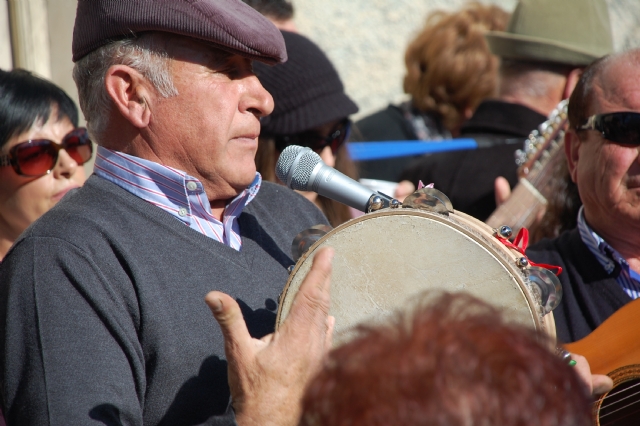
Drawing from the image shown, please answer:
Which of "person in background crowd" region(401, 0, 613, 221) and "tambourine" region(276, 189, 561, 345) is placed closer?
"tambourine" region(276, 189, 561, 345)

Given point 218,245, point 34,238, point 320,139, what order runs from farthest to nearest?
point 320,139 → point 218,245 → point 34,238

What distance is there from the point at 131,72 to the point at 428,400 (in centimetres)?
144

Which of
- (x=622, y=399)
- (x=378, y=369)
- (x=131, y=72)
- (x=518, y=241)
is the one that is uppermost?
(x=378, y=369)

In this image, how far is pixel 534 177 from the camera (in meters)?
A: 3.52

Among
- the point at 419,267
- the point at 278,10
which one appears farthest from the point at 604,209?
the point at 278,10

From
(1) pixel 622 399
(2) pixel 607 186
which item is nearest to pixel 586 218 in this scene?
(2) pixel 607 186

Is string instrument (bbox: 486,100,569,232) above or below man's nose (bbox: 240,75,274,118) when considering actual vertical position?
below

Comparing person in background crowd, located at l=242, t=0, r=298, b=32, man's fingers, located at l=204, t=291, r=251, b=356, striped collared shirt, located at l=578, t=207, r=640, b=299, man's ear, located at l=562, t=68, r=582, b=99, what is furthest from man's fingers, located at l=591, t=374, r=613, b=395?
person in background crowd, located at l=242, t=0, r=298, b=32

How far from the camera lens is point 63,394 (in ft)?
5.40

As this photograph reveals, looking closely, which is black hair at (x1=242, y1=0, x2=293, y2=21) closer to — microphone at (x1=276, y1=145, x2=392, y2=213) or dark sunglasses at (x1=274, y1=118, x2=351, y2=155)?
dark sunglasses at (x1=274, y1=118, x2=351, y2=155)

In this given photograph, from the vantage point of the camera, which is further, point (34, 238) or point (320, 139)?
point (320, 139)

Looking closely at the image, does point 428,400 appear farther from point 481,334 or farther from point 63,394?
point 63,394

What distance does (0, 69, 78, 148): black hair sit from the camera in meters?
2.84

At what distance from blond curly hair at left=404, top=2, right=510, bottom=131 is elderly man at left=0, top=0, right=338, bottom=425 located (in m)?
2.91
